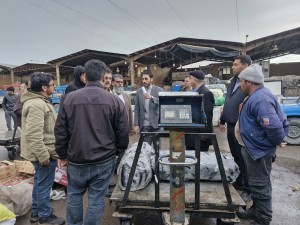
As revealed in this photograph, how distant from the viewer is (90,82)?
7.63 feet

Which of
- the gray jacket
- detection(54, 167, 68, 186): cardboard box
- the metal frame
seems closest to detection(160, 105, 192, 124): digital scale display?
the metal frame

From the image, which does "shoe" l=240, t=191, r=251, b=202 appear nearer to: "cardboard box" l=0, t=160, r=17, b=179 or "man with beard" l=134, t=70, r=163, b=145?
"man with beard" l=134, t=70, r=163, b=145

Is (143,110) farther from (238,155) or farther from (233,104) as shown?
(238,155)

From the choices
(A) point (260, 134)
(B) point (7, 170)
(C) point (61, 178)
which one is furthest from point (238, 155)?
(B) point (7, 170)

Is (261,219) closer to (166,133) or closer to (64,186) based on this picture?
(166,133)

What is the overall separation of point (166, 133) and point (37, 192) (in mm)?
1743

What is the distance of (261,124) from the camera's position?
8.64ft

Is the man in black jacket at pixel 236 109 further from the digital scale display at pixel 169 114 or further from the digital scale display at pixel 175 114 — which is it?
the digital scale display at pixel 169 114

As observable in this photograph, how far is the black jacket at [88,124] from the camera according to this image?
2229 millimetres

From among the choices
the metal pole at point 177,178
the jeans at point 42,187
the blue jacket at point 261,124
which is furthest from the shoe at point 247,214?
the jeans at point 42,187

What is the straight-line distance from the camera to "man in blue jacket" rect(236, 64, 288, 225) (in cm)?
261

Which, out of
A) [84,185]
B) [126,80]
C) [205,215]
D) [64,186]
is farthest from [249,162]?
[126,80]

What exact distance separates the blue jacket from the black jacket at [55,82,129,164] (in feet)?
4.81

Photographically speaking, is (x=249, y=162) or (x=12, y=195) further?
(x=12, y=195)
